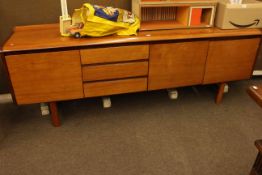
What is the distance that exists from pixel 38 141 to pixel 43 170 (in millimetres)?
288

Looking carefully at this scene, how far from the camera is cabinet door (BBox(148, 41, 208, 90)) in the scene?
5.54 ft

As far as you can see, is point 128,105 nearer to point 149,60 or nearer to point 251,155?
point 149,60

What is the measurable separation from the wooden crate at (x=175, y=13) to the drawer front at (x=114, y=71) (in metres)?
0.30

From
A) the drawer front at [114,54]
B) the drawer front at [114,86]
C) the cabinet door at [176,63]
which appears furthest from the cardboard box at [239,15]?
the drawer front at [114,86]

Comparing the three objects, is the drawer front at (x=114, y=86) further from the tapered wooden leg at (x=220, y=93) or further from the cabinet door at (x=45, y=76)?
the tapered wooden leg at (x=220, y=93)

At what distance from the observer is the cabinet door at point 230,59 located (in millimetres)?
1780

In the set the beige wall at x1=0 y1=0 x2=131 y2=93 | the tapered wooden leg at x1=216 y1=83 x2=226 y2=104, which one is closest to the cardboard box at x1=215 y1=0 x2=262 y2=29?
the tapered wooden leg at x1=216 y1=83 x2=226 y2=104

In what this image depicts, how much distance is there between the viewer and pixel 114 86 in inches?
67.5

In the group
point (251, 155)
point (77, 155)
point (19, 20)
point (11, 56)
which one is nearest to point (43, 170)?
point (77, 155)

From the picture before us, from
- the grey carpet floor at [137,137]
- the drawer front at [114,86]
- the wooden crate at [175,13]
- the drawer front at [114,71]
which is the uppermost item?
the wooden crate at [175,13]

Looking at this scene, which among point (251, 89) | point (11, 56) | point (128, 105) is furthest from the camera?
point (128, 105)

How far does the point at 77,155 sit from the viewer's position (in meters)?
1.57

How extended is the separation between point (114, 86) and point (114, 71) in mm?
121

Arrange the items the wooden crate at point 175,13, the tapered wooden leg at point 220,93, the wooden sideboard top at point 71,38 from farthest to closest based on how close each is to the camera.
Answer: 1. the tapered wooden leg at point 220,93
2. the wooden crate at point 175,13
3. the wooden sideboard top at point 71,38
